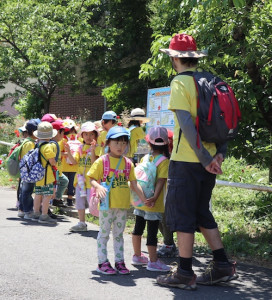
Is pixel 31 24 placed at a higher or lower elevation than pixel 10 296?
higher

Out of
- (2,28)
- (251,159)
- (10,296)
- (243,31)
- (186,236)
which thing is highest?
(2,28)

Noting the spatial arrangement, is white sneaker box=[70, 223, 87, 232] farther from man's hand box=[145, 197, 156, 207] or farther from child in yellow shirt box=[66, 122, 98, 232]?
man's hand box=[145, 197, 156, 207]

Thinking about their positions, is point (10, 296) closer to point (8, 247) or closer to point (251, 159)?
point (8, 247)

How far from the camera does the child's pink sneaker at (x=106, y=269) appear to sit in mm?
5516

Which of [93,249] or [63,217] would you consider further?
[63,217]

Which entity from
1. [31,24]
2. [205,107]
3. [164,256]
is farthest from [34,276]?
[31,24]

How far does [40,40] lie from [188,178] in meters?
11.3

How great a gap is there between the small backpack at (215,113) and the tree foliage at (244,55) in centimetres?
128

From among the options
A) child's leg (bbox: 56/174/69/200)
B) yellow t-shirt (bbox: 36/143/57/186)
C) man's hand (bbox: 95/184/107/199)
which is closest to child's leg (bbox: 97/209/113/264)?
man's hand (bbox: 95/184/107/199)

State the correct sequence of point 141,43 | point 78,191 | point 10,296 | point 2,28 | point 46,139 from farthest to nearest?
point 141,43 < point 2,28 < point 46,139 < point 78,191 < point 10,296

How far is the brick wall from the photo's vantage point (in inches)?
822

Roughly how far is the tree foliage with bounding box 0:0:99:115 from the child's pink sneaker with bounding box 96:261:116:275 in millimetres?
9356

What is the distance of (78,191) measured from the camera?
7.95 metres

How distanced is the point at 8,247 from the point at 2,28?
31.6 ft
